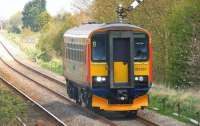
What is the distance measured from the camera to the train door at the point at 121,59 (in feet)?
64.0

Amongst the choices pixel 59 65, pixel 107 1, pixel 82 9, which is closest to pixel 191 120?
pixel 107 1

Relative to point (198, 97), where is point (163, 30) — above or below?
above

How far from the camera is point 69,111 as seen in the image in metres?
21.9

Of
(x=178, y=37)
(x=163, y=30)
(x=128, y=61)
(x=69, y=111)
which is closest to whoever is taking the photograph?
(x=128, y=61)

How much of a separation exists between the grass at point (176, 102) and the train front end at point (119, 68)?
1484mm

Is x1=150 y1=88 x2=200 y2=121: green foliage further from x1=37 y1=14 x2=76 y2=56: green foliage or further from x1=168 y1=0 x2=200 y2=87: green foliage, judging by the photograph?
x1=37 y1=14 x2=76 y2=56: green foliage

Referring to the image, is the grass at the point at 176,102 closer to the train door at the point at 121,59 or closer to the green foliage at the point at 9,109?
the train door at the point at 121,59

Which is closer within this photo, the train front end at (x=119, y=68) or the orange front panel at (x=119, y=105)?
the train front end at (x=119, y=68)

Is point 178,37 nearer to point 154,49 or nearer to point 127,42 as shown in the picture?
point 154,49

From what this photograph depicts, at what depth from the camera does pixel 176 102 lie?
72.2ft

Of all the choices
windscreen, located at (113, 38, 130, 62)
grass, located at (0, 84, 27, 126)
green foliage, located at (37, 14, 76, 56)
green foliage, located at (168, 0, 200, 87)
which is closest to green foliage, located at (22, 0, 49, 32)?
green foliage, located at (37, 14, 76, 56)

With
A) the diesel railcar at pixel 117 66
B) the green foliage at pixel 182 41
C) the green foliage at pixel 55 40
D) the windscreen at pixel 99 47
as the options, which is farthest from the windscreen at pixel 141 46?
the green foliage at pixel 55 40

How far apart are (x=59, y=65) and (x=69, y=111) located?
2805cm

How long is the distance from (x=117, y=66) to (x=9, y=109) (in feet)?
12.6
